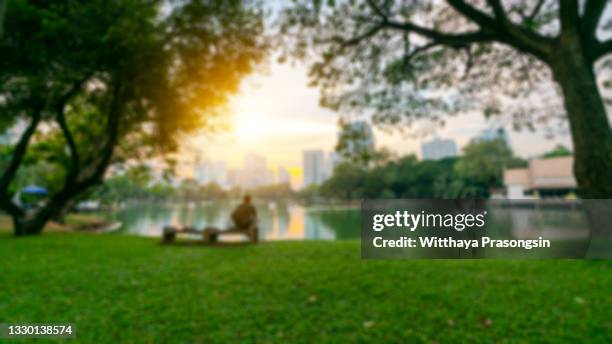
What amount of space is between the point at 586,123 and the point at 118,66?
10.8m

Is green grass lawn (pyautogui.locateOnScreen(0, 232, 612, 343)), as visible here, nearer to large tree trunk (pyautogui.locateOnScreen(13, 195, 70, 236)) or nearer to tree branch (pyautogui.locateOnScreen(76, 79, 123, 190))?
tree branch (pyautogui.locateOnScreen(76, 79, 123, 190))

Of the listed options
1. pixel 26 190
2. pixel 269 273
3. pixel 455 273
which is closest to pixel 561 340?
pixel 455 273

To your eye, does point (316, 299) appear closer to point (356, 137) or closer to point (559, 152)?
point (356, 137)

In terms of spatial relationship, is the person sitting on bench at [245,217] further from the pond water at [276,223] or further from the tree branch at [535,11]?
the tree branch at [535,11]

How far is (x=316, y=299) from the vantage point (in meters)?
4.00

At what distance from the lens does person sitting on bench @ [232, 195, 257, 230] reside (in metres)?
8.52

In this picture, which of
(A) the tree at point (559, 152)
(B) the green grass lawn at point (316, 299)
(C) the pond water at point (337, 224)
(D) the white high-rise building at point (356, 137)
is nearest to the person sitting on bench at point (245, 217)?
(C) the pond water at point (337, 224)

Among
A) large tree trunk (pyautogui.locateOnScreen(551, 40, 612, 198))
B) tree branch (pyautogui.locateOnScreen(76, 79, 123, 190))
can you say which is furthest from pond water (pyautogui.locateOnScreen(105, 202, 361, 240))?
large tree trunk (pyautogui.locateOnScreen(551, 40, 612, 198))

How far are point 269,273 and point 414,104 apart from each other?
6.30 metres

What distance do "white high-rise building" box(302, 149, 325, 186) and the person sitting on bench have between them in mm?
111724

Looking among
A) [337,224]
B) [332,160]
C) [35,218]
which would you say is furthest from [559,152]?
[35,218]

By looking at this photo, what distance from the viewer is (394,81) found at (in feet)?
29.0

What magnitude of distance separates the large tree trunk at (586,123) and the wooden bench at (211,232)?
6790 mm

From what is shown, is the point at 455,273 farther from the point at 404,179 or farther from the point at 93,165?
the point at 404,179
